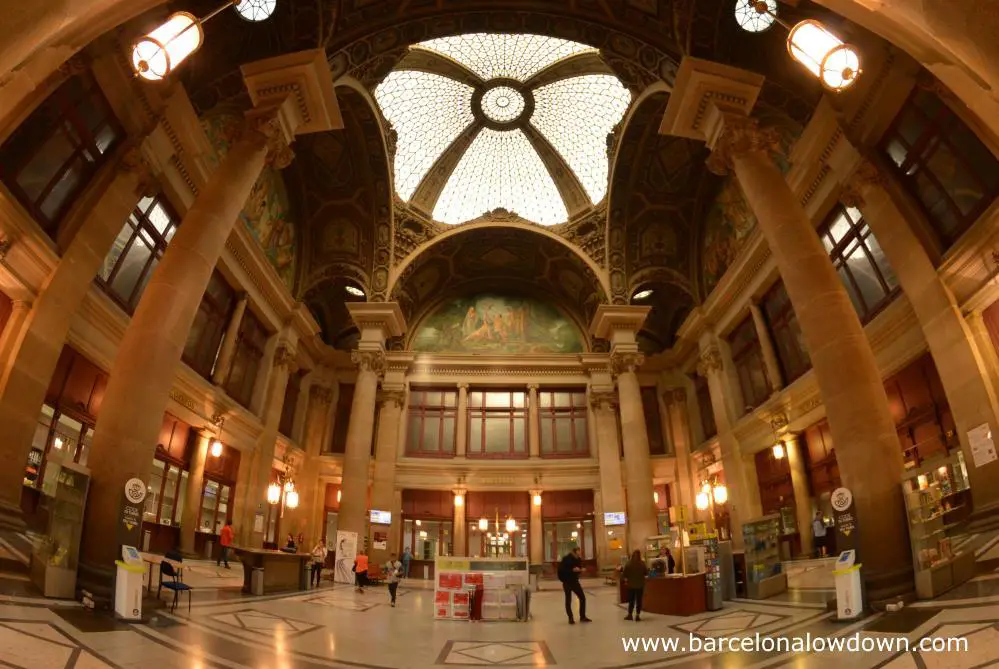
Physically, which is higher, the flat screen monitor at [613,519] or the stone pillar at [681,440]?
the stone pillar at [681,440]

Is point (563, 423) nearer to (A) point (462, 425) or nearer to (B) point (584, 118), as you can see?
(A) point (462, 425)

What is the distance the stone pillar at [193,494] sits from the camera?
15914mm

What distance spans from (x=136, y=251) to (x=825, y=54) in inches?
586

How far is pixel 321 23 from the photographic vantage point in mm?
13094

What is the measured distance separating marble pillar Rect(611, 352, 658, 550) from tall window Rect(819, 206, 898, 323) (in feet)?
26.8

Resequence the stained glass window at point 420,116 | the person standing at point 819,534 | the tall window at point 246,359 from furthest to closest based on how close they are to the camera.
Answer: the stained glass window at point 420,116 → the tall window at point 246,359 → the person standing at point 819,534

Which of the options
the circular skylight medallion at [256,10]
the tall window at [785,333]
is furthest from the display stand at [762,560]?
the circular skylight medallion at [256,10]

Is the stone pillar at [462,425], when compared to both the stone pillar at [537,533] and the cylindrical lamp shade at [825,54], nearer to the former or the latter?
the stone pillar at [537,533]

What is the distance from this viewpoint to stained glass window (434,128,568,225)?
25297mm

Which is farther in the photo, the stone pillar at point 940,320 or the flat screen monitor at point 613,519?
the flat screen monitor at point 613,519

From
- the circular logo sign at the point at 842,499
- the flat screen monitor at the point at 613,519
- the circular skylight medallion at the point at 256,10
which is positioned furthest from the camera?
the flat screen monitor at the point at 613,519

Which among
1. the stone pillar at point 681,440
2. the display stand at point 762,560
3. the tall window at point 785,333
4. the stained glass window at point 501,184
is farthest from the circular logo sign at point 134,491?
the stone pillar at point 681,440

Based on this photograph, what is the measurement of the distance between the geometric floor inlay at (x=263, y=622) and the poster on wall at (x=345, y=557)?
Answer: 9.08 metres

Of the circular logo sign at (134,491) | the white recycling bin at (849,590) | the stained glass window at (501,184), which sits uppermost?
the stained glass window at (501,184)
